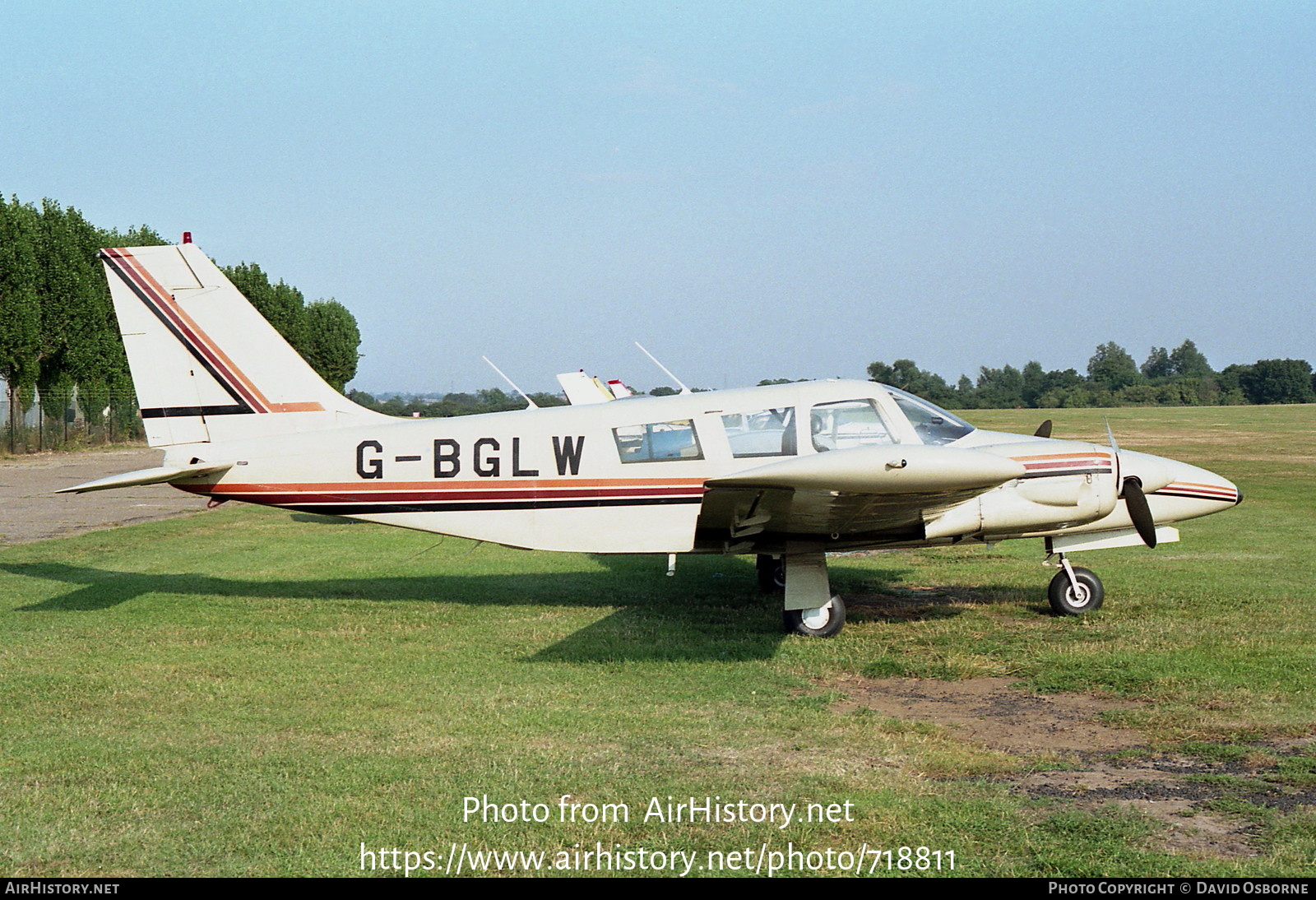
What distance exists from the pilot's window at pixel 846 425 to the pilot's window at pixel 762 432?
0.71 feet

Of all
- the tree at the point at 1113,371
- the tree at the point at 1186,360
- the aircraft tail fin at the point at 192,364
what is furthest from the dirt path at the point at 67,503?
the tree at the point at 1186,360

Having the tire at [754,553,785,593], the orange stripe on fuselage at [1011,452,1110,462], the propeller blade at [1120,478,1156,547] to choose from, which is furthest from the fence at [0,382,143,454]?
the propeller blade at [1120,478,1156,547]

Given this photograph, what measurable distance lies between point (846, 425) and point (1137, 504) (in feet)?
8.53

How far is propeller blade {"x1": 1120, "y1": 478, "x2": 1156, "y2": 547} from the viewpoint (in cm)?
897

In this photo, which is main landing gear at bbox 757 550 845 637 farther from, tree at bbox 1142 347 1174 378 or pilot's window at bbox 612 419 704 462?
tree at bbox 1142 347 1174 378

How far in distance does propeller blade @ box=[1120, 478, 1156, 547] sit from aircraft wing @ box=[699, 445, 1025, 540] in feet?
5.02

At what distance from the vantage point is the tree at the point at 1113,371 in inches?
4641

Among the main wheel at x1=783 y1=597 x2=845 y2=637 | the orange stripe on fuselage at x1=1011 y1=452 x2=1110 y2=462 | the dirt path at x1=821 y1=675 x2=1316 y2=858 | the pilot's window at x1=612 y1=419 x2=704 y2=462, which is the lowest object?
the dirt path at x1=821 y1=675 x2=1316 y2=858

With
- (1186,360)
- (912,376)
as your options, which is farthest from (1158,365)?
(912,376)

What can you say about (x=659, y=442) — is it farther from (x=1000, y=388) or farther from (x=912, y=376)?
(x=1000, y=388)

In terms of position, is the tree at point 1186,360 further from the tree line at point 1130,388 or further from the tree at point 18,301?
the tree at point 18,301

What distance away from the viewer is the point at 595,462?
31.5 feet

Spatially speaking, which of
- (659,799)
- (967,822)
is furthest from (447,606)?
(967,822)
